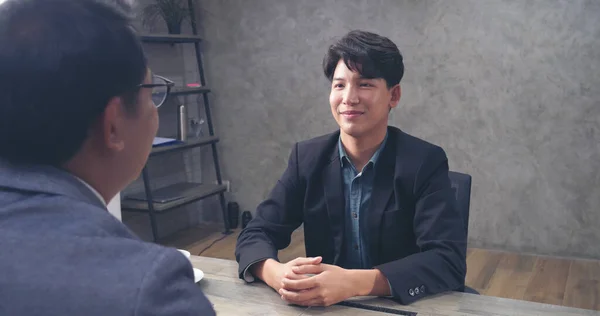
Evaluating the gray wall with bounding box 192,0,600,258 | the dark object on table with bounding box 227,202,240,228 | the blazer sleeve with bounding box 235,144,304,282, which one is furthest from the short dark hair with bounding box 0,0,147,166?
the dark object on table with bounding box 227,202,240,228

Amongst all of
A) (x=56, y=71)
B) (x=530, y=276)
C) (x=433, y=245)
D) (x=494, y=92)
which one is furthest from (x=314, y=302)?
(x=494, y=92)

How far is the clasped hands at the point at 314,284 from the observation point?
3.84 ft

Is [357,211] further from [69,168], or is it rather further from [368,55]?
[69,168]

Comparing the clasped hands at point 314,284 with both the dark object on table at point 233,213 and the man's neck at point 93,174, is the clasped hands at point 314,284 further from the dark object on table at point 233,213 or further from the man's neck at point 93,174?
the dark object on table at point 233,213

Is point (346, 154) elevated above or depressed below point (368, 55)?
below

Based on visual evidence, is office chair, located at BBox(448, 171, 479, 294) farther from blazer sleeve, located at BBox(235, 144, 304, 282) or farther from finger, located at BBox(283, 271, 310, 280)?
finger, located at BBox(283, 271, 310, 280)

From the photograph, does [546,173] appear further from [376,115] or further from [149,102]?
[149,102]

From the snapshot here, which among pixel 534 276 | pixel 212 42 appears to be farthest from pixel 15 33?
pixel 212 42

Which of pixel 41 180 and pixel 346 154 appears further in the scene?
pixel 346 154

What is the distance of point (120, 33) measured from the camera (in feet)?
2.07

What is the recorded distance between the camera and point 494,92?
11.1 feet

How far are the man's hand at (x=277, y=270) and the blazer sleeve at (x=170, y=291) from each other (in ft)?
2.01

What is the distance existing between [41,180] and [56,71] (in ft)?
0.42

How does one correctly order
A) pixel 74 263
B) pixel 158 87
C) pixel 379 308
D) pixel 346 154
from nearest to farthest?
1. pixel 74 263
2. pixel 158 87
3. pixel 379 308
4. pixel 346 154
